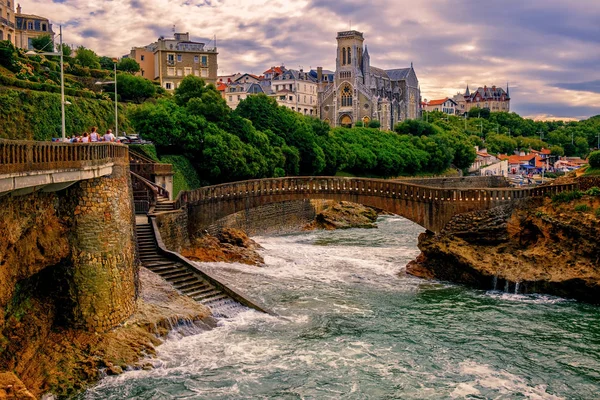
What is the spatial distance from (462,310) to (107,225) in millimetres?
15874

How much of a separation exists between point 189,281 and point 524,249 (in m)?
17.1

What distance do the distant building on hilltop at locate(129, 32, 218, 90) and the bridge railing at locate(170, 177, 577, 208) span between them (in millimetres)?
69476

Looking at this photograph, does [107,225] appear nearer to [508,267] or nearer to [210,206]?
[210,206]

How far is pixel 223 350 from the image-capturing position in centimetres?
2388

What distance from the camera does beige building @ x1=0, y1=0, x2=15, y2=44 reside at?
76.6 metres

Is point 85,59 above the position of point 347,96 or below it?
below

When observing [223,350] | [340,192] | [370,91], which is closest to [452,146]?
[370,91]

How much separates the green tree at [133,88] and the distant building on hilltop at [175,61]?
33319mm

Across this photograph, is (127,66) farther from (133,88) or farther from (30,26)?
(133,88)

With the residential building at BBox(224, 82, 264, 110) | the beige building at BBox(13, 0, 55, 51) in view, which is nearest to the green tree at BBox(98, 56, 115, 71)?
the beige building at BBox(13, 0, 55, 51)

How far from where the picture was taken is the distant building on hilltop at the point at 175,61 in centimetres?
10788

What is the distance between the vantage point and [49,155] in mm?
19219

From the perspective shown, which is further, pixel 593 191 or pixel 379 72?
pixel 379 72

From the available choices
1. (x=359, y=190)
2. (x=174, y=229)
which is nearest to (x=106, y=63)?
(x=174, y=229)
